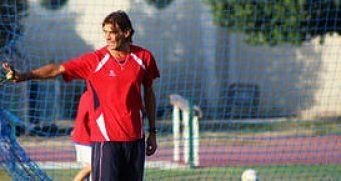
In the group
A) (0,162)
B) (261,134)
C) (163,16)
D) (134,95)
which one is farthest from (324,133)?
(134,95)

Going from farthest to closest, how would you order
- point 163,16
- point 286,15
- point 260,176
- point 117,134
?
point 163,16, point 286,15, point 260,176, point 117,134

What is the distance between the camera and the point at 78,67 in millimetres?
5016

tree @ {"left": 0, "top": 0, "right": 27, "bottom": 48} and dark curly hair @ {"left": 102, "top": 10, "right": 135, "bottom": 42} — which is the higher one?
dark curly hair @ {"left": 102, "top": 10, "right": 135, "bottom": 42}

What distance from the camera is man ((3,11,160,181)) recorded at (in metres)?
4.94

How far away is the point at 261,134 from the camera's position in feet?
53.8

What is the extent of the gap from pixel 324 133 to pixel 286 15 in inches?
96.4

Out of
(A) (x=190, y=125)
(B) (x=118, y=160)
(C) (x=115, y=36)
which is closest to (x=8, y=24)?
(A) (x=190, y=125)

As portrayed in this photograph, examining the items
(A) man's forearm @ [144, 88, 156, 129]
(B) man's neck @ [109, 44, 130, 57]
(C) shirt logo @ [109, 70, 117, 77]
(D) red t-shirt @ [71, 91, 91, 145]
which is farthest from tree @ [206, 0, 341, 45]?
(C) shirt logo @ [109, 70, 117, 77]

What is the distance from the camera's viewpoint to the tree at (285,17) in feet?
43.1

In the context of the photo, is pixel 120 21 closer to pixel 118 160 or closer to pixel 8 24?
pixel 118 160

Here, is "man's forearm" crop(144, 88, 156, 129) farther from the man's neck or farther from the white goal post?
the white goal post

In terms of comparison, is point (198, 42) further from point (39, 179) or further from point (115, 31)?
point (115, 31)

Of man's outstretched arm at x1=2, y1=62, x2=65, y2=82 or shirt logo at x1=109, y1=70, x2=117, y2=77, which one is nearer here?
man's outstretched arm at x1=2, y1=62, x2=65, y2=82

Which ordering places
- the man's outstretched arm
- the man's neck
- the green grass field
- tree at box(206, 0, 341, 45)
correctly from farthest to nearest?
tree at box(206, 0, 341, 45), the green grass field, the man's neck, the man's outstretched arm
